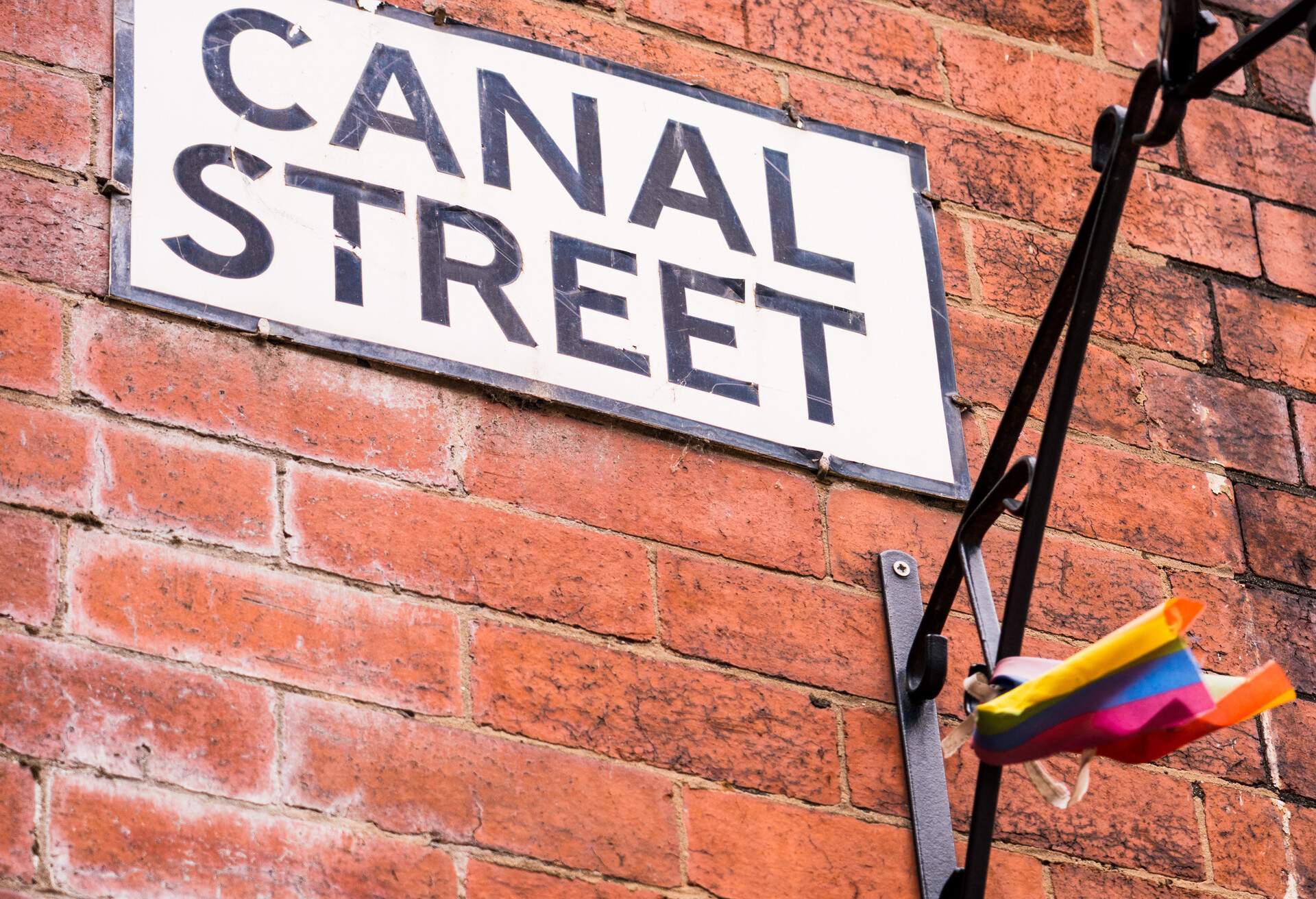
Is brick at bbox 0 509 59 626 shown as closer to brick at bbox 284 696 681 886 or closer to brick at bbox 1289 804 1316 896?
brick at bbox 284 696 681 886

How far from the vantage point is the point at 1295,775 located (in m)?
1.39

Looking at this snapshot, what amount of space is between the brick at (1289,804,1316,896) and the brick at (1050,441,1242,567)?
0.22m

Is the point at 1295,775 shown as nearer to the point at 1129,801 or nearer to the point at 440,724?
the point at 1129,801

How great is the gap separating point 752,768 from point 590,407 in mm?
310

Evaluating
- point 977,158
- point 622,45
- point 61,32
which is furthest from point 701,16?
point 61,32

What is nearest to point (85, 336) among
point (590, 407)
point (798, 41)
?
point (590, 407)

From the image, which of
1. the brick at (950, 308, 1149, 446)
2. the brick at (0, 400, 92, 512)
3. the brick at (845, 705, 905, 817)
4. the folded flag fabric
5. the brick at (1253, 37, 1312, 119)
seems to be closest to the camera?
the folded flag fabric

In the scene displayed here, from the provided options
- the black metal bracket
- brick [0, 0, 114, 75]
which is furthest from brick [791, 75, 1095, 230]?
brick [0, 0, 114, 75]

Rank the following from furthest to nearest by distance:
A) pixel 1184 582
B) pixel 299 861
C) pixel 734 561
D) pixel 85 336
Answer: pixel 1184 582 < pixel 734 561 < pixel 85 336 < pixel 299 861

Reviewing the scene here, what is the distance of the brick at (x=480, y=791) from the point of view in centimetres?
114

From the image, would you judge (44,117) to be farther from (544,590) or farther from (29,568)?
(544,590)

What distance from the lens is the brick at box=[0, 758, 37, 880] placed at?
1.04 meters

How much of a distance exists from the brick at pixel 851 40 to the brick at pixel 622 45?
0.13 feet

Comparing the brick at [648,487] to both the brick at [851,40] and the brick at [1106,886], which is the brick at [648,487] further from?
the brick at [851,40]
